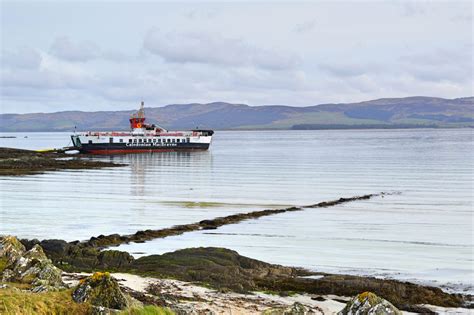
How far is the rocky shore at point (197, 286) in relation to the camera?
1007 centimetres

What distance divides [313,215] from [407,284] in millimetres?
17449

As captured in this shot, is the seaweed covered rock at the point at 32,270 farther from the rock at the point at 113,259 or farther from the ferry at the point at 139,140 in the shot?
the ferry at the point at 139,140

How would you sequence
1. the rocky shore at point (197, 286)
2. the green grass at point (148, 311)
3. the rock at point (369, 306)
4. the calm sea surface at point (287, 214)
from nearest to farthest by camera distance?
the green grass at point (148, 311), the rocky shore at point (197, 286), the rock at point (369, 306), the calm sea surface at point (287, 214)

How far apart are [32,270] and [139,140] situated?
105m

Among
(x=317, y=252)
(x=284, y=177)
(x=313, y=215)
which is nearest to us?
(x=317, y=252)

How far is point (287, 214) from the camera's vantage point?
119ft

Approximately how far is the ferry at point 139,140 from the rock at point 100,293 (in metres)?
105

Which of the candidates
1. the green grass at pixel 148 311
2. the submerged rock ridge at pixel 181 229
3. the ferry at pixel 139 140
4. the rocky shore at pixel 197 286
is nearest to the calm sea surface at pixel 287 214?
the submerged rock ridge at pixel 181 229

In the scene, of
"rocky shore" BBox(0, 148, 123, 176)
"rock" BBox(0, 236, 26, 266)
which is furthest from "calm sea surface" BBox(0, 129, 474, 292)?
"rock" BBox(0, 236, 26, 266)

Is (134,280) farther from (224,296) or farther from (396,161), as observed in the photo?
(396,161)

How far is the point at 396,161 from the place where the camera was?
287 feet

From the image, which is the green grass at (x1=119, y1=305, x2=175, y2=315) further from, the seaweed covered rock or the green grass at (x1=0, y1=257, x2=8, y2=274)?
the green grass at (x1=0, y1=257, x2=8, y2=274)

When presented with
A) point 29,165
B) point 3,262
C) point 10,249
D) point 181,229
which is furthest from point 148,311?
point 29,165

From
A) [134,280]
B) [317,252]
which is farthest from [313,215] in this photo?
[134,280]
